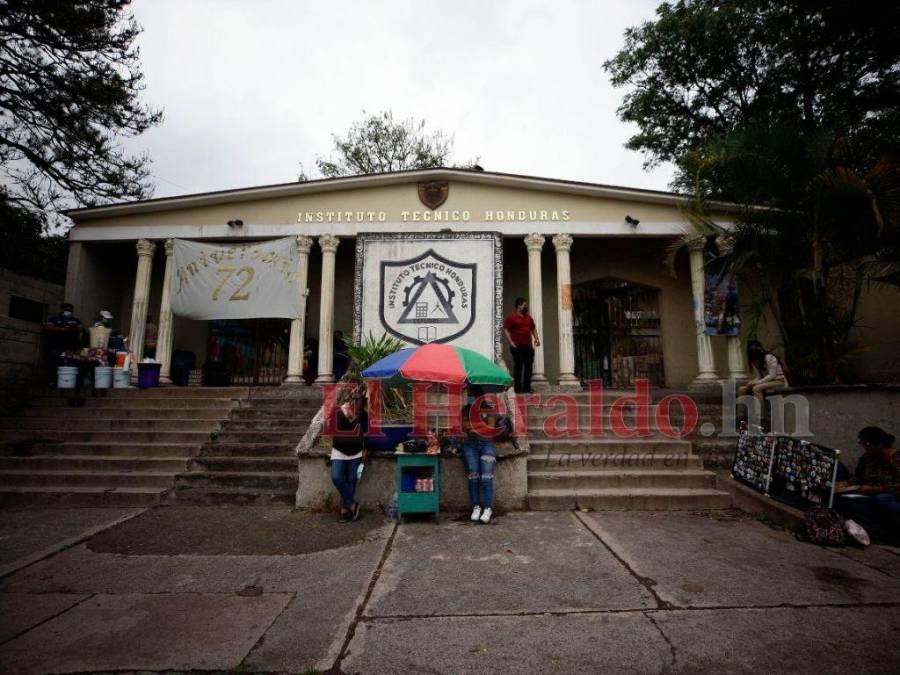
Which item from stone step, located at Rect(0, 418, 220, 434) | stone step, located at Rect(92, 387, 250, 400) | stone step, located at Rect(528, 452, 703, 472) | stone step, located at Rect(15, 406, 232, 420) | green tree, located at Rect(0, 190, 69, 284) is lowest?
stone step, located at Rect(528, 452, 703, 472)

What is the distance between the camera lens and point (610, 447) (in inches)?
263

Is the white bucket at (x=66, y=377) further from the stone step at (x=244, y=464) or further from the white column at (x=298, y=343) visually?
the stone step at (x=244, y=464)

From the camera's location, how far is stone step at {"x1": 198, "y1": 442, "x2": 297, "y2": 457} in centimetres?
709

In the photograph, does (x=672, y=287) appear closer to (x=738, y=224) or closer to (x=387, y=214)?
(x=738, y=224)

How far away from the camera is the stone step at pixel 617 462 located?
6.31 metres

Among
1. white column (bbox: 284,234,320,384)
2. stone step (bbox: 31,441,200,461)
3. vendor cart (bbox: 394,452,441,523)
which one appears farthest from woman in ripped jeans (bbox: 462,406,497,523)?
white column (bbox: 284,234,320,384)

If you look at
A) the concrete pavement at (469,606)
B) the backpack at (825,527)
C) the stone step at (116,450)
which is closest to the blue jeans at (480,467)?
the concrete pavement at (469,606)

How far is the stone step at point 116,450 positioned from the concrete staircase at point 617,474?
557 centimetres

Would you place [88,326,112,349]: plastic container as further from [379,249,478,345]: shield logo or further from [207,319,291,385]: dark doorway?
[379,249,478,345]: shield logo

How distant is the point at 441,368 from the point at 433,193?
752cm

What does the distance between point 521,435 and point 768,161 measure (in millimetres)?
5873

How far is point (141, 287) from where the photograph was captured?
11.2 metres

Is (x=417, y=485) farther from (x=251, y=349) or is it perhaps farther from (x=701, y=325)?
(x=251, y=349)

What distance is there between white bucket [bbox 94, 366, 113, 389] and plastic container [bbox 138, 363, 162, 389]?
0.55m
